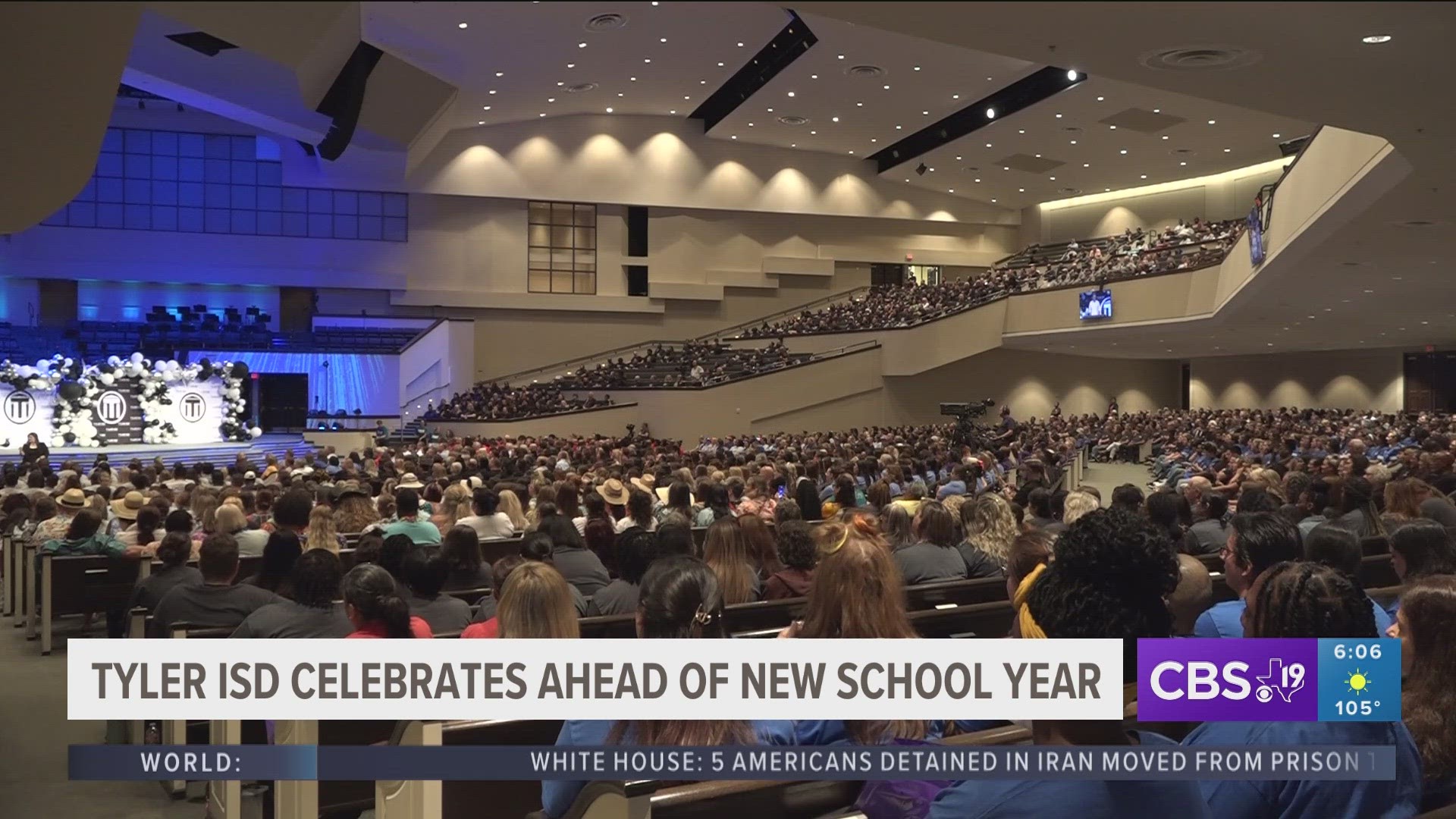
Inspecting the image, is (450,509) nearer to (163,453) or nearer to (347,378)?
(163,453)

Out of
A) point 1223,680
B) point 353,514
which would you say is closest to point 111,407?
point 353,514

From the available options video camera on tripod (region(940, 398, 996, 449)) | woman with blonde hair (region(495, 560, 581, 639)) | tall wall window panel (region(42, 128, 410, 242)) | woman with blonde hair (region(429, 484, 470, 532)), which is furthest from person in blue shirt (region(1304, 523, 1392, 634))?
tall wall window panel (region(42, 128, 410, 242))

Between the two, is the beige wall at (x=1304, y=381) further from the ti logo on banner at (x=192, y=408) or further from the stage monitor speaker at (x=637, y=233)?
the ti logo on banner at (x=192, y=408)

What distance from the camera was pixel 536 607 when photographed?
3305 mm

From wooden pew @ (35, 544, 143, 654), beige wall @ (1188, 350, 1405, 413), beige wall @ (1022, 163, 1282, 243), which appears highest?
→ beige wall @ (1022, 163, 1282, 243)

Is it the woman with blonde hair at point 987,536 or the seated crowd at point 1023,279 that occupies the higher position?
the seated crowd at point 1023,279

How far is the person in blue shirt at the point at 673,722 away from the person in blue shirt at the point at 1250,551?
1.80 metres

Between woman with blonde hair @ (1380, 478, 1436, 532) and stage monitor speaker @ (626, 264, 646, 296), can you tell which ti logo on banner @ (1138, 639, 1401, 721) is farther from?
stage monitor speaker @ (626, 264, 646, 296)

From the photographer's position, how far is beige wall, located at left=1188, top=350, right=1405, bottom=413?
31.2m

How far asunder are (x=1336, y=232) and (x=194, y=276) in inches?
1099

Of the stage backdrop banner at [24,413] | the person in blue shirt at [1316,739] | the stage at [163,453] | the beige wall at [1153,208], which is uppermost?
the beige wall at [1153,208]

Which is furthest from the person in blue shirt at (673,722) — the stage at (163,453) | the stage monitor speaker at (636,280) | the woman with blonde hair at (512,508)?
the stage monitor speaker at (636,280)

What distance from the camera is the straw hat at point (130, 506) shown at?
955 cm

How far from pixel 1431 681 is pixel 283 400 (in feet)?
100
